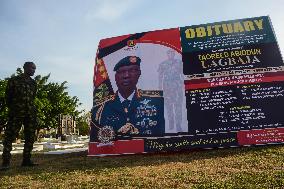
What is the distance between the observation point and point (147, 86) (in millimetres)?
8141

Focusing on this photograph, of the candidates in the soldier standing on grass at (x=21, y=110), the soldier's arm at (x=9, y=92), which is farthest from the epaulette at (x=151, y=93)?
the soldier's arm at (x=9, y=92)

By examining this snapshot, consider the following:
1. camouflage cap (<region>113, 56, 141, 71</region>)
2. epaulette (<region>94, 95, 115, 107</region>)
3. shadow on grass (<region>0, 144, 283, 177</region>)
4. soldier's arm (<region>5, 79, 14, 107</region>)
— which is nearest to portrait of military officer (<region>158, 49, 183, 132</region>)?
camouflage cap (<region>113, 56, 141, 71</region>)

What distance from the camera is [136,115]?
26.0 feet

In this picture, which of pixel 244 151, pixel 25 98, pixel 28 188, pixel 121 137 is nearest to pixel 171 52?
pixel 121 137

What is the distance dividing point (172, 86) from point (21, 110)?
12.0 feet

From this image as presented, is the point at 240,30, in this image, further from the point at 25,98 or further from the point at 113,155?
the point at 25,98

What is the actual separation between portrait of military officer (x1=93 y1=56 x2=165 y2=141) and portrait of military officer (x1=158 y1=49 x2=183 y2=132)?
0.19 meters

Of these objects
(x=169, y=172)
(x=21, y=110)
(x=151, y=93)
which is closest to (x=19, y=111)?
(x=21, y=110)

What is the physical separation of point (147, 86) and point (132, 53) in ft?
3.54

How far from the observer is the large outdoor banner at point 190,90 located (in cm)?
725

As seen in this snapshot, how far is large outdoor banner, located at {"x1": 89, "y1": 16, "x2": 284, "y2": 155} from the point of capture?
7.25 metres

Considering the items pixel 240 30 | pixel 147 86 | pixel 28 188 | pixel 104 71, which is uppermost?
pixel 240 30

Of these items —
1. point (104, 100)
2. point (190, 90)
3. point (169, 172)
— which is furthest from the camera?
point (104, 100)

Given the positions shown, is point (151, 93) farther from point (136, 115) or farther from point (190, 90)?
point (190, 90)
